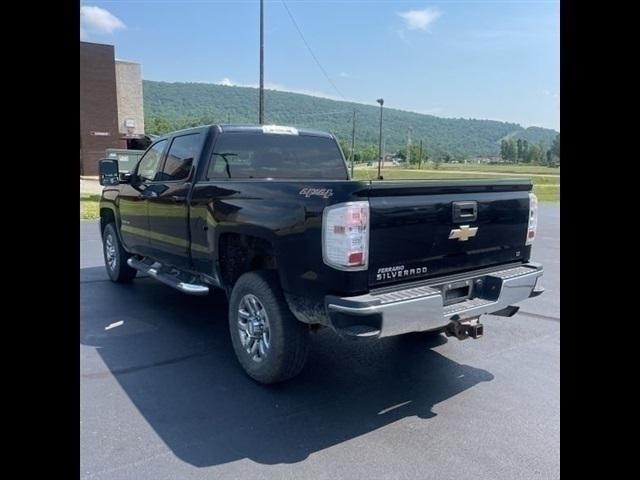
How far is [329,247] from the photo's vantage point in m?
3.33

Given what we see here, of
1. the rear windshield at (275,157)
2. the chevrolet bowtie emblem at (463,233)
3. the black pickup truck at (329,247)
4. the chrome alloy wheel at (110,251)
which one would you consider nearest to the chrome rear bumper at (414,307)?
the black pickup truck at (329,247)

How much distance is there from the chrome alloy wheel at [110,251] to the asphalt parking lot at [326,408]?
2028 millimetres

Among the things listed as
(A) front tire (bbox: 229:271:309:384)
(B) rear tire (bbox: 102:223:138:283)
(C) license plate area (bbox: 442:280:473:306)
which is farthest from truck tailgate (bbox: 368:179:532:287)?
(B) rear tire (bbox: 102:223:138:283)

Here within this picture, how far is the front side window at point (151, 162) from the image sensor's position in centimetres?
623

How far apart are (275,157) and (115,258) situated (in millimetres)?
3379

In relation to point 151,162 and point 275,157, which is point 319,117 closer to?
point 151,162

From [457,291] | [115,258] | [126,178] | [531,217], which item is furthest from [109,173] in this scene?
[531,217]

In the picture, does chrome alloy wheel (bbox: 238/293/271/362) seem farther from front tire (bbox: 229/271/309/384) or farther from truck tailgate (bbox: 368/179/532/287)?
truck tailgate (bbox: 368/179/532/287)

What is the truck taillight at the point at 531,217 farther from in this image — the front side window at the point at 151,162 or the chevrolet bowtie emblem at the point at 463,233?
the front side window at the point at 151,162

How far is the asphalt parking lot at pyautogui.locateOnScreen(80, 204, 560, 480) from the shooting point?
118 inches

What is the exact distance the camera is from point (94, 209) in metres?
17.8
